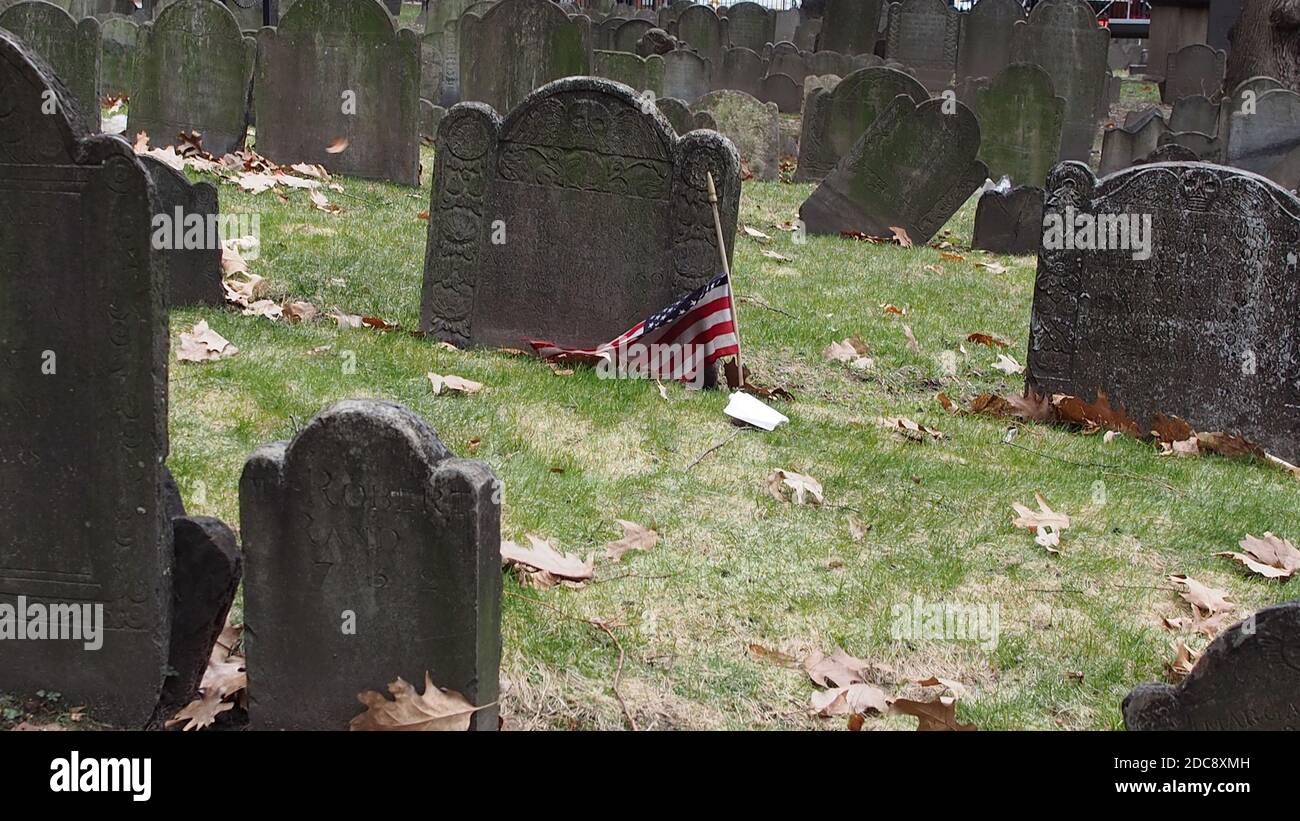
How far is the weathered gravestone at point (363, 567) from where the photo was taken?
3.69 metres

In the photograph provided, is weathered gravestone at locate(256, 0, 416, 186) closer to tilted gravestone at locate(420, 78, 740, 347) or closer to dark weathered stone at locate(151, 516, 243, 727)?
tilted gravestone at locate(420, 78, 740, 347)

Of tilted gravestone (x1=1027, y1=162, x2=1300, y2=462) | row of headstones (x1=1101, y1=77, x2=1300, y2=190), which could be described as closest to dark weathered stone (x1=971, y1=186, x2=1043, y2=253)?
row of headstones (x1=1101, y1=77, x2=1300, y2=190)

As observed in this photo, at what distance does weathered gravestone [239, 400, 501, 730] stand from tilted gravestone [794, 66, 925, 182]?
12981 millimetres

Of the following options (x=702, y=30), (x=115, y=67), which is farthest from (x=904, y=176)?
(x=702, y=30)

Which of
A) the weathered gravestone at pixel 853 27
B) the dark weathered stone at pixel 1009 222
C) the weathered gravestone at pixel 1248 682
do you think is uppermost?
the weathered gravestone at pixel 853 27

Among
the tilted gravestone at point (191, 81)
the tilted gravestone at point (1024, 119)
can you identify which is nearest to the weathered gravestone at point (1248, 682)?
the tilted gravestone at point (191, 81)

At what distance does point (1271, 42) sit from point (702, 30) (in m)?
10.1

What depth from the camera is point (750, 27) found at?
28688 millimetres

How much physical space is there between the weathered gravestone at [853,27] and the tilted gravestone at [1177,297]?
20657 millimetres

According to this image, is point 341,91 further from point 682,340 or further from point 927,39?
point 927,39

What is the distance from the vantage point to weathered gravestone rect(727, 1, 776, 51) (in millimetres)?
28578

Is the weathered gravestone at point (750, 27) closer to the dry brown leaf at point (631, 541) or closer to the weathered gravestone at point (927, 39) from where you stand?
the weathered gravestone at point (927, 39)

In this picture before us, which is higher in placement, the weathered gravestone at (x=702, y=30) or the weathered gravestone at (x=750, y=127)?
the weathered gravestone at (x=702, y=30)
